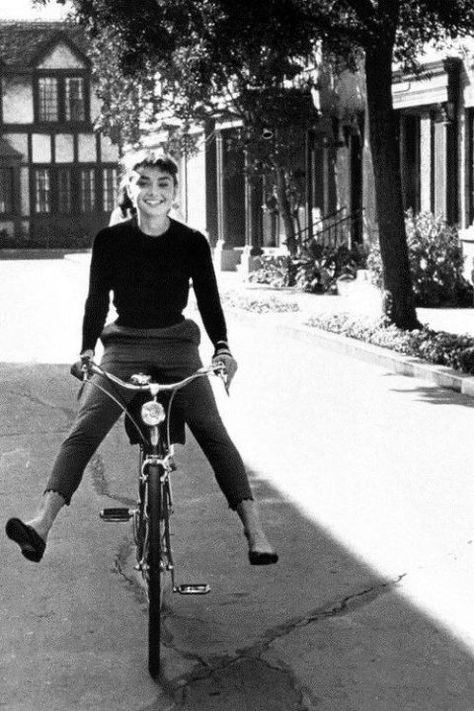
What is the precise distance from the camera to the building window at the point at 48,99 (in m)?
57.7

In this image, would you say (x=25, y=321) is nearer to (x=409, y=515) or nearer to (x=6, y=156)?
(x=409, y=515)

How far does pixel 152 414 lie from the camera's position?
5.30 metres

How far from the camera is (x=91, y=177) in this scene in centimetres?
5797

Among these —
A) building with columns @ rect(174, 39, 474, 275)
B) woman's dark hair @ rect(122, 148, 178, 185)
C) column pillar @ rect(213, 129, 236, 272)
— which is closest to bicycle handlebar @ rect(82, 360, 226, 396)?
woman's dark hair @ rect(122, 148, 178, 185)

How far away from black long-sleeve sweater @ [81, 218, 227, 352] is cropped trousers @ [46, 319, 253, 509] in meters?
0.07

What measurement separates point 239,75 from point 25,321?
9529 millimetres

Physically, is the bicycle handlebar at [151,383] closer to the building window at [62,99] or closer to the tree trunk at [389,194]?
the tree trunk at [389,194]

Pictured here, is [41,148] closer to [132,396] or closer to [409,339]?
[409,339]

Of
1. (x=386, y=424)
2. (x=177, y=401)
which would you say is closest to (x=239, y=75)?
(x=386, y=424)

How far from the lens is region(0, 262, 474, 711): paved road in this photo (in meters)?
5.06

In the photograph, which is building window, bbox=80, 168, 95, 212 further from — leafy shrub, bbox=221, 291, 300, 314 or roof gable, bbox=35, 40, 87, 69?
leafy shrub, bbox=221, 291, 300, 314

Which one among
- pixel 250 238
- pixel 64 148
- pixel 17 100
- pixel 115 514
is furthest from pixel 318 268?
pixel 17 100

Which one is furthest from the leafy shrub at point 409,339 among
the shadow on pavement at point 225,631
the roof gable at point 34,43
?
the roof gable at point 34,43

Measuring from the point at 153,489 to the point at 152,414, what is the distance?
0.27 metres
